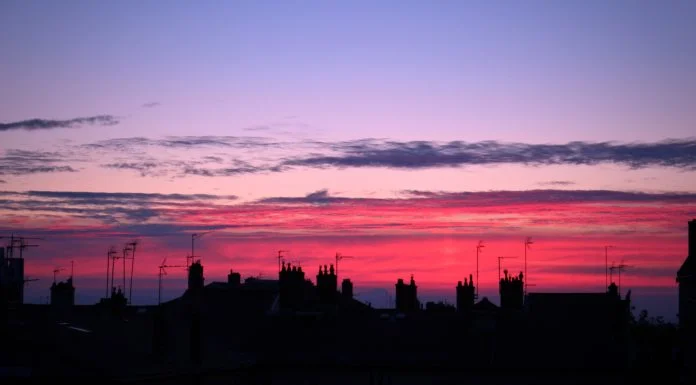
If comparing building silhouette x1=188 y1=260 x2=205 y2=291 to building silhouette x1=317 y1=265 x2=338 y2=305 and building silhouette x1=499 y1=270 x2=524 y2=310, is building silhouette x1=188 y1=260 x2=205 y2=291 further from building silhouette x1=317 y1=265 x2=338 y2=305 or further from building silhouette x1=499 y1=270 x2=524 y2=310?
building silhouette x1=499 y1=270 x2=524 y2=310

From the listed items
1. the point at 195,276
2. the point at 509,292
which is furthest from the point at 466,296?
the point at 195,276

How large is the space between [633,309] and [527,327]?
3775 cm

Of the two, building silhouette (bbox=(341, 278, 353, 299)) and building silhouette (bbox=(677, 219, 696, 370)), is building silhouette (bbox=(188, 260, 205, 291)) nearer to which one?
building silhouette (bbox=(341, 278, 353, 299))

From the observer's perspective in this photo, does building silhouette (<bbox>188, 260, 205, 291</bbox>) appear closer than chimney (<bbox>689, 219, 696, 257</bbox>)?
No

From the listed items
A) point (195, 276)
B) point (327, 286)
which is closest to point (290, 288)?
point (327, 286)

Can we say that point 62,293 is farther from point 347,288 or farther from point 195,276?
point 347,288

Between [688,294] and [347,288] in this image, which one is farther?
[347,288]

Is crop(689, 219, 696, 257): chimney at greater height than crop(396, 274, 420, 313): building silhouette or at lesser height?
greater

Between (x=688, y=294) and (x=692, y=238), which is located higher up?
(x=692, y=238)

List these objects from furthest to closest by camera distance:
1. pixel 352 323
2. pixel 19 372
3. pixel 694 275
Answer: pixel 694 275 < pixel 352 323 < pixel 19 372

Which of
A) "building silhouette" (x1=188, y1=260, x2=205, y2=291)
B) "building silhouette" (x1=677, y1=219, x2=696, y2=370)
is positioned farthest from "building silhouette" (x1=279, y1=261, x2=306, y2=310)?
"building silhouette" (x1=677, y1=219, x2=696, y2=370)

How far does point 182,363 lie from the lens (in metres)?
39.6

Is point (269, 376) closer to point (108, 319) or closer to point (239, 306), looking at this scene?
point (108, 319)

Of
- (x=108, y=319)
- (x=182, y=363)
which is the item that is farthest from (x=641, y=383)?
(x=108, y=319)
